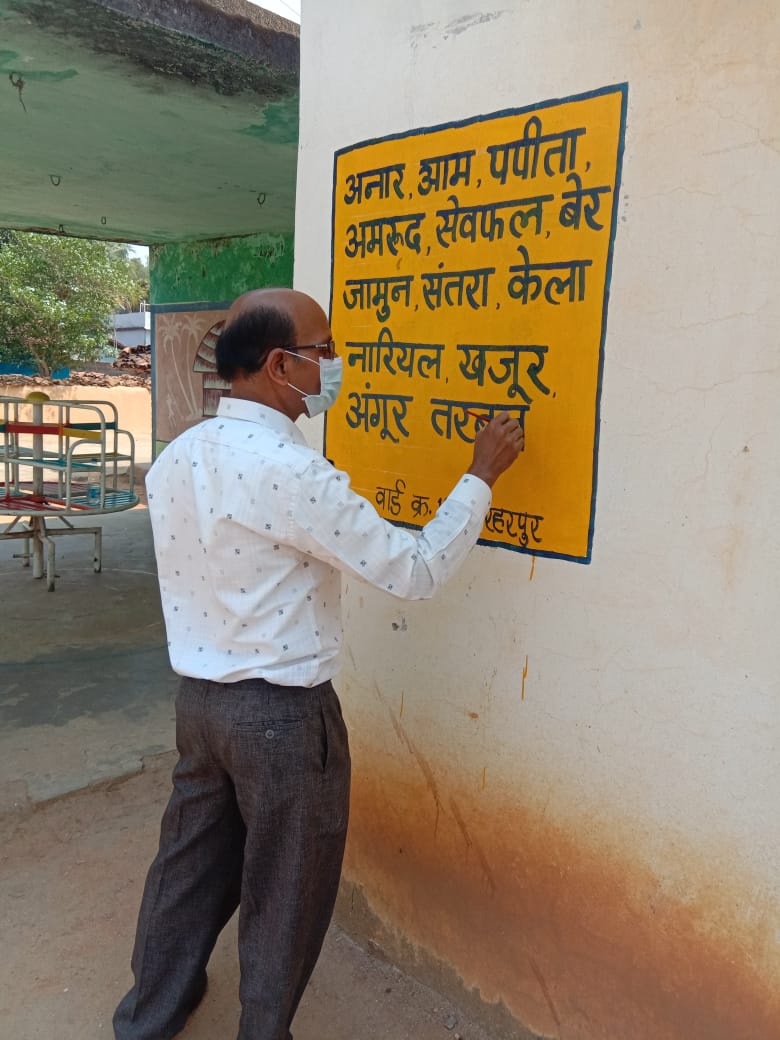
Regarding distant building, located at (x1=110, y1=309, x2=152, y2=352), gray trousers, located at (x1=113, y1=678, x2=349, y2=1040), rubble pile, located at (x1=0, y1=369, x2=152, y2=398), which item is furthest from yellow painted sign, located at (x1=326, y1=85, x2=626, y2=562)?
distant building, located at (x1=110, y1=309, x2=152, y2=352)

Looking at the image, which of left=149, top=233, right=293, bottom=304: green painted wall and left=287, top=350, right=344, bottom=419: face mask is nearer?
left=287, top=350, right=344, bottom=419: face mask

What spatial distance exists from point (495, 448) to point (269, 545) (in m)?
0.50

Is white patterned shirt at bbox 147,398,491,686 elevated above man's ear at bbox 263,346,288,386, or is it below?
below

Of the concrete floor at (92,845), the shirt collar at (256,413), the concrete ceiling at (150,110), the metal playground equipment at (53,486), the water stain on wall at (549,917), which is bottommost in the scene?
the concrete floor at (92,845)

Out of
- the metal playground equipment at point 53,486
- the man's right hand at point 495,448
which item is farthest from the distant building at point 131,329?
the man's right hand at point 495,448

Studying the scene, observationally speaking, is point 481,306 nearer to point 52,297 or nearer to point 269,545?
point 269,545

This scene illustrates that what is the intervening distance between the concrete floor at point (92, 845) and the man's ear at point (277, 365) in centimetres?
157

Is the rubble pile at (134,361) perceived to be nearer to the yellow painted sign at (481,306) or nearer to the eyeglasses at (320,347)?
the yellow painted sign at (481,306)

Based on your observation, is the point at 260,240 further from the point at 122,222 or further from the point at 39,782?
the point at 39,782

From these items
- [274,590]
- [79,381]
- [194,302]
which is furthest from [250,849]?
[79,381]

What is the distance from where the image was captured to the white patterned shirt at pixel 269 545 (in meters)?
1.52

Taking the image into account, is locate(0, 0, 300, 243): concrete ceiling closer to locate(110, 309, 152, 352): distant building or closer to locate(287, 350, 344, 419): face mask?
locate(287, 350, 344, 419): face mask

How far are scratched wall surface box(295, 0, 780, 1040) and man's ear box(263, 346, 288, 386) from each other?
64 cm

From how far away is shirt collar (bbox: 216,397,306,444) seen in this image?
5.33ft
